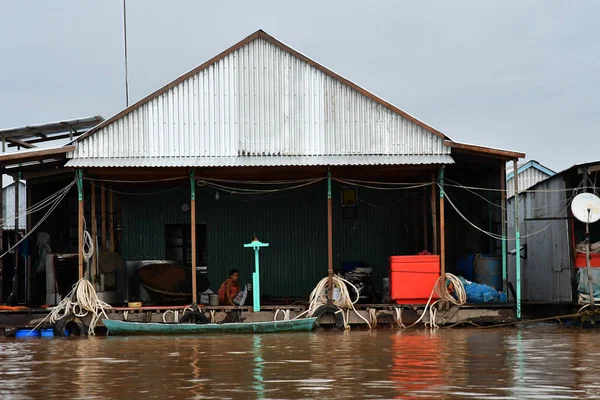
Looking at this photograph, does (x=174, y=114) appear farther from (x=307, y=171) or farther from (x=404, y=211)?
(x=404, y=211)

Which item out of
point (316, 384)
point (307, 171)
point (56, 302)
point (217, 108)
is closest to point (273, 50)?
point (217, 108)

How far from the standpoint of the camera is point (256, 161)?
2081 centimetres

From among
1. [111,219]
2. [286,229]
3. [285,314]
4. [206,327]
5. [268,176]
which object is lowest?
[206,327]

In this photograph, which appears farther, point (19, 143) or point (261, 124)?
point (19, 143)

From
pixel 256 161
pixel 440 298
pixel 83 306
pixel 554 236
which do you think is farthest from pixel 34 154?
pixel 554 236

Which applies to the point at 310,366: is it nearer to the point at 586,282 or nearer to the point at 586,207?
the point at 586,207

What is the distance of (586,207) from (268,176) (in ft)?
26.1

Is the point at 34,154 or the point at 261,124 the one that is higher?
the point at 261,124

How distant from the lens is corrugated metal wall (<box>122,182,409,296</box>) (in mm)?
25250

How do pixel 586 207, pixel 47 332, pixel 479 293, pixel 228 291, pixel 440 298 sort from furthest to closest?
pixel 228 291 < pixel 479 293 < pixel 440 298 < pixel 47 332 < pixel 586 207

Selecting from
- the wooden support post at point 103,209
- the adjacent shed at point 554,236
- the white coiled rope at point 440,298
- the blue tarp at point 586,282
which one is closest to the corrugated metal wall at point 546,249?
the adjacent shed at point 554,236

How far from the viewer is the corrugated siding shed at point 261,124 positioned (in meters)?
20.9

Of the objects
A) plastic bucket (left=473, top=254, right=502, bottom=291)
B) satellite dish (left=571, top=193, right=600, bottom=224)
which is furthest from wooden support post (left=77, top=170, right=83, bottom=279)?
satellite dish (left=571, top=193, right=600, bottom=224)

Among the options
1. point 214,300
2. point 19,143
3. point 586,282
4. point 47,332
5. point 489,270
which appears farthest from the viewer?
point 19,143
